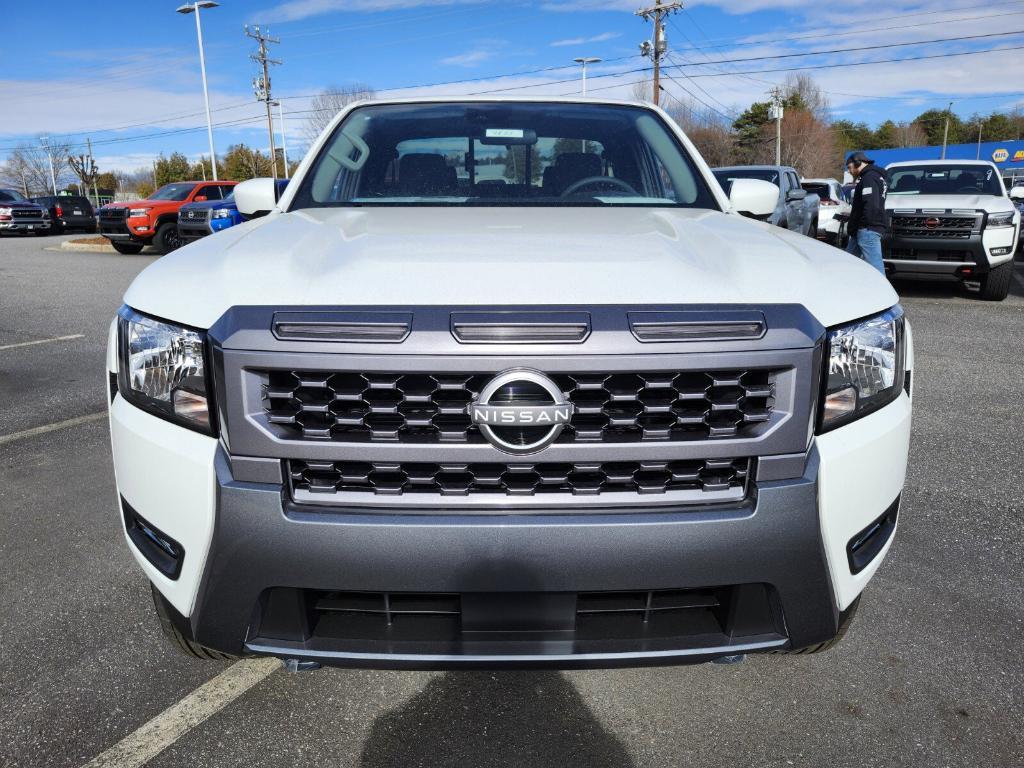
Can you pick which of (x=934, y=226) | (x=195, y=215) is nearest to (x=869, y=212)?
(x=934, y=226)

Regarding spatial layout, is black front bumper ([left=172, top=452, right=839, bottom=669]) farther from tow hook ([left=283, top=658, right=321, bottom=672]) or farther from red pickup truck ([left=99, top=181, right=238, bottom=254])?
red pickup truck ([left=99, top=181, right=238, bottom=254])

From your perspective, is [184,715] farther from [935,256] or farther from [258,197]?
[935,256]

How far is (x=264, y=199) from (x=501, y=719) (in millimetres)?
2153

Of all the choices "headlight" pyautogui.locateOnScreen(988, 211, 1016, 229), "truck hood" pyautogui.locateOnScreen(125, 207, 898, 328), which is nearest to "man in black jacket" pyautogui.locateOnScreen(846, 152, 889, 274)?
"headlight" pyautogui.locateOnScreen(988, 211, 1016, 229)

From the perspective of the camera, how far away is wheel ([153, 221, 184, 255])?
18.9m

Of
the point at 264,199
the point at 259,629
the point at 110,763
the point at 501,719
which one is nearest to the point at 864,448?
the point at 501,719

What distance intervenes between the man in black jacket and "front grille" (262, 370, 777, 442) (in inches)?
328

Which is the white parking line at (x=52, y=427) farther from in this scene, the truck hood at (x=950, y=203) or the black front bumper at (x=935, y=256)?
the truck hood at (x=950, y=203)

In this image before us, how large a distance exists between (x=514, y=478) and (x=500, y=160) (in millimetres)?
1799

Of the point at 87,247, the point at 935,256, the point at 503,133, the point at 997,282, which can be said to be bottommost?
the point at 87,247

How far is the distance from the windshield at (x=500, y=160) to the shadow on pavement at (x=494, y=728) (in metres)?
1.62

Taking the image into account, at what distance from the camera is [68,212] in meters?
30.6

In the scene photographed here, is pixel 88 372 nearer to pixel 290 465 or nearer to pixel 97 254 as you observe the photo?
pixel 290 465

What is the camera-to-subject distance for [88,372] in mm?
6152
